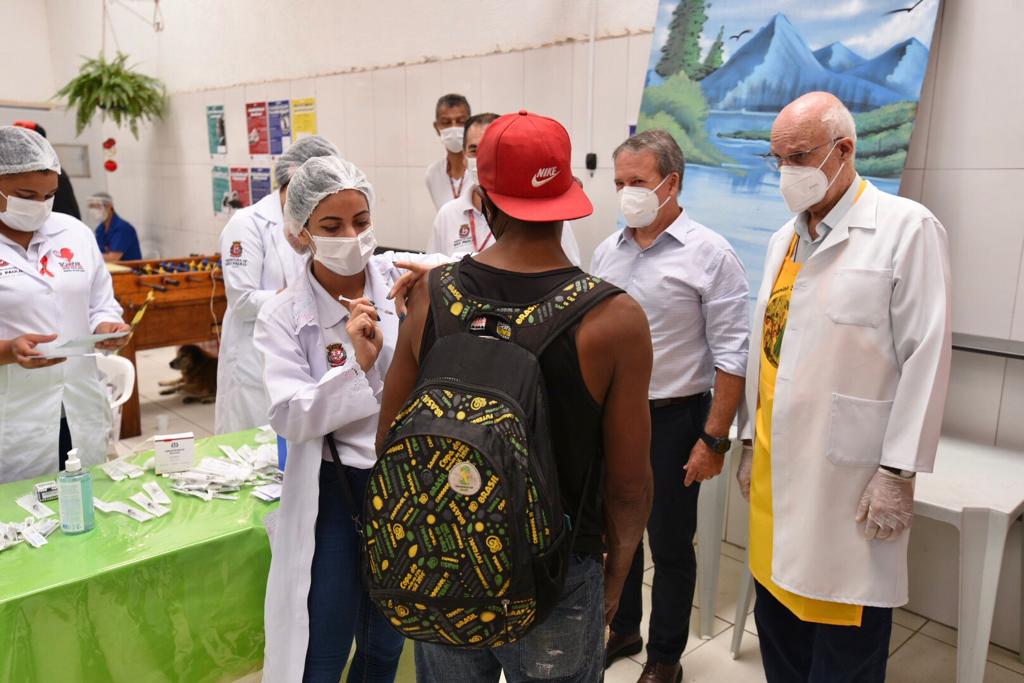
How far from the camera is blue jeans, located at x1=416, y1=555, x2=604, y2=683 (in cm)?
129

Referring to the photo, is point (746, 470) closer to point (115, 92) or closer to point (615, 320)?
point (615, 320)

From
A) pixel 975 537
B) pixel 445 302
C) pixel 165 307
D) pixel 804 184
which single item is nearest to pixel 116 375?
pixel 165 307

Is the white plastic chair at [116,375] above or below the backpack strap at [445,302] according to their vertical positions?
below

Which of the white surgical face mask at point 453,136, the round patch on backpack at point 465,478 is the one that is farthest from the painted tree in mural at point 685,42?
the round patch on backpack at point 465,478

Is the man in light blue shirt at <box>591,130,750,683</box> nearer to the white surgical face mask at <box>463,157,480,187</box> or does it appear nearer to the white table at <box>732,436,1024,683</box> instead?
the white table at <box>732,436,1024,683</box>

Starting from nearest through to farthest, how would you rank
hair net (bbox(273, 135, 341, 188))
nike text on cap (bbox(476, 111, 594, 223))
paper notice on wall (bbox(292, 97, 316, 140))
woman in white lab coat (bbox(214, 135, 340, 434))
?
nike text on cap (bbox(476, 111, 594, 223)) → hair net (bbox(273, 135, 341, 188)) → woman in white lab coat (bbox(214, 135, 340, 434)) → paper notice on wall (bbox(292, 97, 316, 140))

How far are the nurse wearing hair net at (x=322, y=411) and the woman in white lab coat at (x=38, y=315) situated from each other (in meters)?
0.98

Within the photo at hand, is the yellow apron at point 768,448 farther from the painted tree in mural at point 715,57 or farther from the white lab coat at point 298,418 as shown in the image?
the painted tree in mural at point 715,57

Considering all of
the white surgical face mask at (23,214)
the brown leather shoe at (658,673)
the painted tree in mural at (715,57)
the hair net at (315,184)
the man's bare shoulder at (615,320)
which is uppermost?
the painted tree in mural at (715,57)

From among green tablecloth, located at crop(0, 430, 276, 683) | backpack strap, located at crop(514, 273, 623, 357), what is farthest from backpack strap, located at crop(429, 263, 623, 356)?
green tablecloth, located at crop(0, 430, 276, 683)

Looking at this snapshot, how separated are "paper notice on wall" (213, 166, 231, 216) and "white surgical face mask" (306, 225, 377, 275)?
551cm

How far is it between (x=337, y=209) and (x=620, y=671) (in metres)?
1.85

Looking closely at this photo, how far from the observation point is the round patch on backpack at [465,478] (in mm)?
1077

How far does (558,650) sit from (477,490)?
0.40 m
